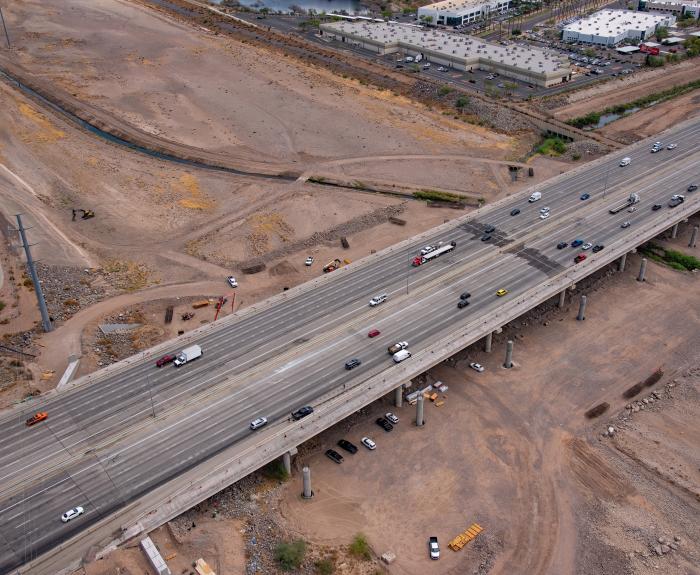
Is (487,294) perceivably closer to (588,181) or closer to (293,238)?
(293,238)

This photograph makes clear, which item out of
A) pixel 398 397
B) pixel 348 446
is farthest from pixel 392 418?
pixel 348 446

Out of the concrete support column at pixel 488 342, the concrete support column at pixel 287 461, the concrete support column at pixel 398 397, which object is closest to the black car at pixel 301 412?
the concrete support column at pixel 287 461

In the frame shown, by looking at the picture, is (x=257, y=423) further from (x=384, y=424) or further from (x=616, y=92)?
(x=616, y=92)

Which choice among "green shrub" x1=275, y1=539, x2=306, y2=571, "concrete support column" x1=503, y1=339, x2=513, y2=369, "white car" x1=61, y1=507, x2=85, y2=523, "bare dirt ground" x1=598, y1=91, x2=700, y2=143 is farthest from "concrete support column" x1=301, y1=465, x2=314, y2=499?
"bare dirt ground" x1=598, y1=91, x2=700, y2=143

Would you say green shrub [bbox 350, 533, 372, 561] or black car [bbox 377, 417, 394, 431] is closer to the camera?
green shrub [bbox 350, 533, 372, 561]

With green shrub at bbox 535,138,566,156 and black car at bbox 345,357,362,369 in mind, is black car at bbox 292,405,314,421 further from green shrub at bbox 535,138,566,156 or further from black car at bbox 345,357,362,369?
green shrub at bbox 535,138,566,156

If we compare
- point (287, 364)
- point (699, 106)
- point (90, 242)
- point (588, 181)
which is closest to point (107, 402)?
point (287, 364)

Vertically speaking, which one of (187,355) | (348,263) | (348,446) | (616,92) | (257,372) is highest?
(616,92)
